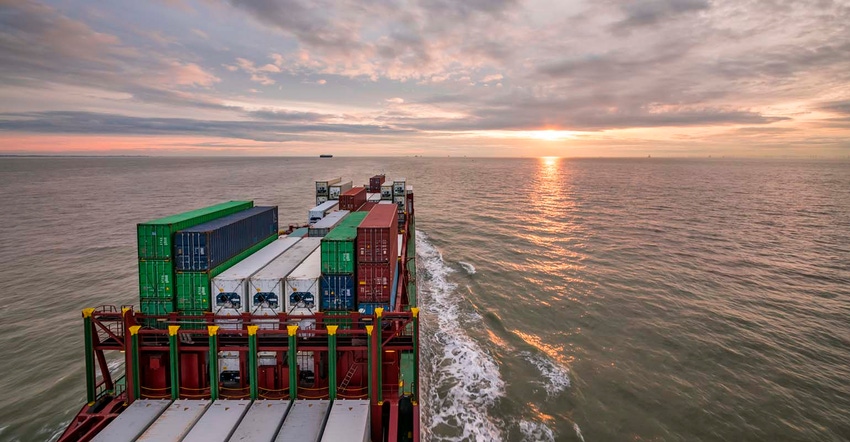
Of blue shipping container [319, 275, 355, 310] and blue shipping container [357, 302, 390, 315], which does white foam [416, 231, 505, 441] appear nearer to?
blue shipping container [357, 302, 390, 315]

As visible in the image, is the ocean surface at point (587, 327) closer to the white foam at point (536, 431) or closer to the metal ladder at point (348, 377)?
the white foam at point (536, 431)

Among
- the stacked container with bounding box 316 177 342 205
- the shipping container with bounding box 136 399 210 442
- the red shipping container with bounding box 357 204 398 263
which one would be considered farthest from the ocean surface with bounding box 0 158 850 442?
the stacked container with bounding box 316 177 342 205

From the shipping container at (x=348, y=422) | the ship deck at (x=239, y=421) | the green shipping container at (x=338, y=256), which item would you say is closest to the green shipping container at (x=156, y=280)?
the ship deck at (x=239, y=421)

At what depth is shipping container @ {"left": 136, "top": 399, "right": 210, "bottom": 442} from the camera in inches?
600

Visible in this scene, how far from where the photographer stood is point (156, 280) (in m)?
20.4

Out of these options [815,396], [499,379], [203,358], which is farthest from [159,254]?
[815,396]

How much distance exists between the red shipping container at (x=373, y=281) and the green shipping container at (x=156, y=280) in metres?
10.2

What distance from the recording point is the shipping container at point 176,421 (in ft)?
50.0

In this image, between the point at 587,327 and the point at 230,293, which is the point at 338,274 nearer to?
the point at 230,293

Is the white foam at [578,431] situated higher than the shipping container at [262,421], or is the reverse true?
the shipping container at [262,421]

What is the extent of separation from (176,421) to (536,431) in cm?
1884

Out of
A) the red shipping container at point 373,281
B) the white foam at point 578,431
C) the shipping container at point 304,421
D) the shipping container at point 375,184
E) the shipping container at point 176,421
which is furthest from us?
the shipping container at point 375,184

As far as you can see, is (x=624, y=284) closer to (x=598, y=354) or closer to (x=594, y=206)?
(x=598, y=354)

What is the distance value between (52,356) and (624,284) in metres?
52.4
